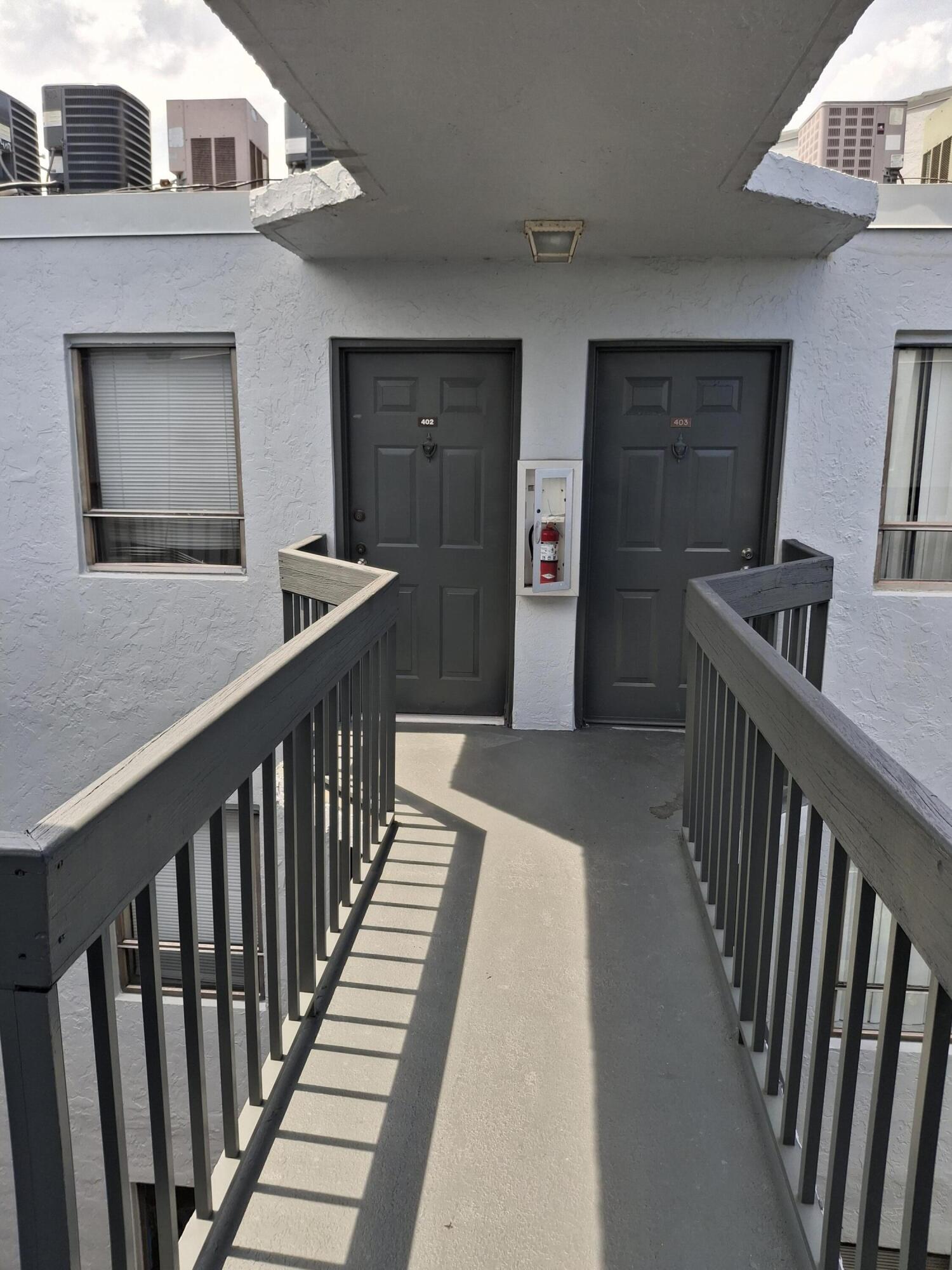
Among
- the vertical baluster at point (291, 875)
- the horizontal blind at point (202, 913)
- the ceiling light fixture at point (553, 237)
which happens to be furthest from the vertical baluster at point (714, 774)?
the horizontal blind at point (202, 913)

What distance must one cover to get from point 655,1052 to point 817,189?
3.52 m

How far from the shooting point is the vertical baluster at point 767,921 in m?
2.42

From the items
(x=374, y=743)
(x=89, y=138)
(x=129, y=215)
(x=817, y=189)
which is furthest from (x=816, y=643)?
(x=89, y=138)

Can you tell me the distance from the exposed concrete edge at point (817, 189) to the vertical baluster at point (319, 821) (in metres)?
2.79

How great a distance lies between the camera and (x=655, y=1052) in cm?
257

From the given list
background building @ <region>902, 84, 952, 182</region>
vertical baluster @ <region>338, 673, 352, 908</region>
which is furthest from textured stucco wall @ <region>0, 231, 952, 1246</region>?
vertical baluster @ <region>338, 673, 352, 908</region>

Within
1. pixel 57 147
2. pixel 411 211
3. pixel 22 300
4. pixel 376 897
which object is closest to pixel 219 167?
pixel 57 147

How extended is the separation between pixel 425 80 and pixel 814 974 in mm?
4932

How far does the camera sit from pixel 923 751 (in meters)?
5.40

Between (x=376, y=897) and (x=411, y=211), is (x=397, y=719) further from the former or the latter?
(x=411, y=211)

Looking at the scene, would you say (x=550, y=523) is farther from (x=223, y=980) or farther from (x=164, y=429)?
(x=223, y=980)

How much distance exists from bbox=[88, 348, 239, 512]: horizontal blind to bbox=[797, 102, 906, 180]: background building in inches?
152

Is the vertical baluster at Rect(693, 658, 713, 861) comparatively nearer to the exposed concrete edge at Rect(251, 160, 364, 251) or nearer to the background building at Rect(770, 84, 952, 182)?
the exposed concrete edge at Rect(251, 160, 364, 251)

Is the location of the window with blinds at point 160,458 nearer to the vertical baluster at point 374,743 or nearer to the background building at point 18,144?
the background building at point 18,144
